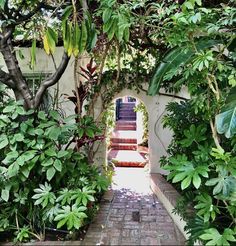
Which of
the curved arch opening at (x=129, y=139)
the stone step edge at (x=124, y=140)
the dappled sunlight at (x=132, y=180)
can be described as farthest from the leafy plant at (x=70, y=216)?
the stone step edge at (x=124, y=140)

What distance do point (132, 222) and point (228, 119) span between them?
6.69ft

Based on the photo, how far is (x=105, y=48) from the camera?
4.25m

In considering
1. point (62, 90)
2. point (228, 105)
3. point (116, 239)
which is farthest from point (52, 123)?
point (62, 90)

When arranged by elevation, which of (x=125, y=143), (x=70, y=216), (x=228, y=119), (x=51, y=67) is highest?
(x=51, y=67)

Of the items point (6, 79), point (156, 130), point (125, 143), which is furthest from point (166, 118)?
point (125, 143)

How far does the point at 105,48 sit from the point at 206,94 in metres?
2.09

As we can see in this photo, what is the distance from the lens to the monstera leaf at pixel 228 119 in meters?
2.18

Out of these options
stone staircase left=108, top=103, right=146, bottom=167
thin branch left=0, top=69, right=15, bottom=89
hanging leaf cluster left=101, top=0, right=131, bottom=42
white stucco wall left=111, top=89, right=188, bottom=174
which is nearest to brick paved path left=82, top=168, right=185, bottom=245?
white stucco wall left=111, top=89, right=188, bottom=174

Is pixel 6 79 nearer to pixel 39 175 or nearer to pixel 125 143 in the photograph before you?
pixel 39 175

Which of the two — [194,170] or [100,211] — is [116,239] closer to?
[100,211]

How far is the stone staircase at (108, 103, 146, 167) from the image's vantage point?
7629 mm

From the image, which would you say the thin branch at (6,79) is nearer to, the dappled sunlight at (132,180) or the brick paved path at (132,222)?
the brick paved path at (132,222)

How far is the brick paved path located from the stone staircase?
1.67 meters

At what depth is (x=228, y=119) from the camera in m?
2.21
